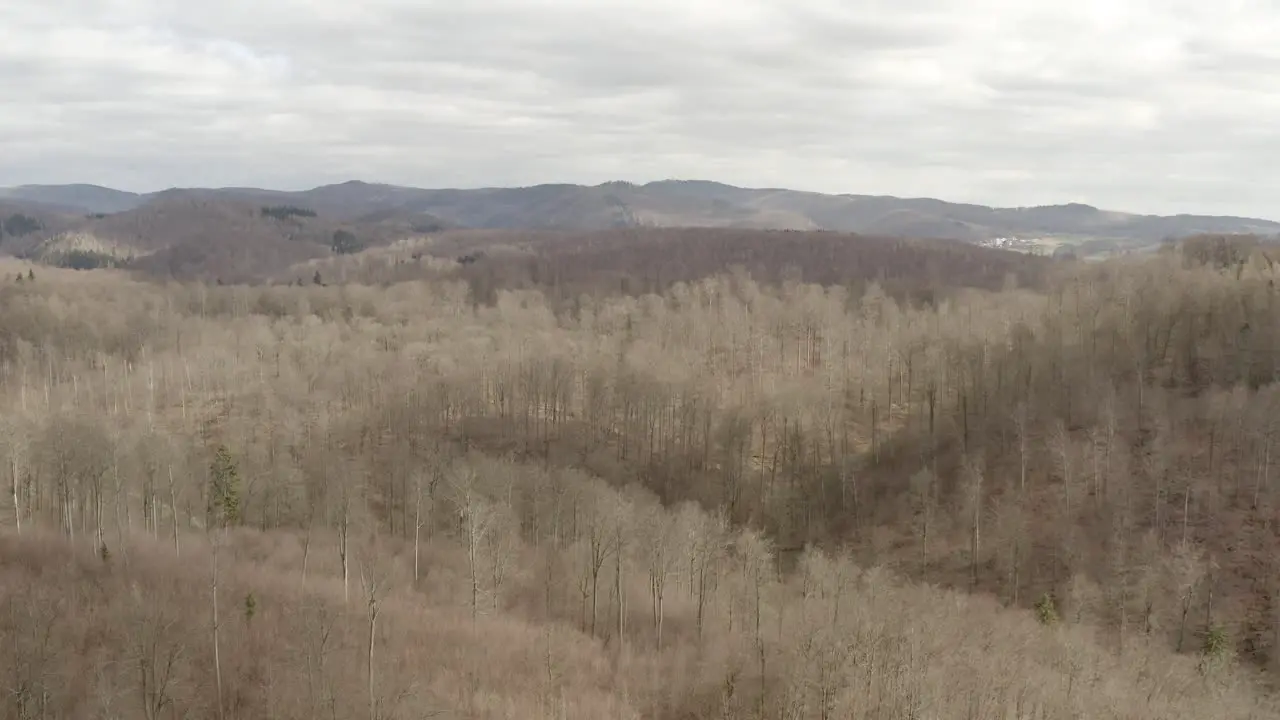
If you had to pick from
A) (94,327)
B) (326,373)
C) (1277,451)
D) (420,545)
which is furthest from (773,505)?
(94,327)

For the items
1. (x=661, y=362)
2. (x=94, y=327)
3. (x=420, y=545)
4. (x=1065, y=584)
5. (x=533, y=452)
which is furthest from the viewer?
(x=94, y=327)

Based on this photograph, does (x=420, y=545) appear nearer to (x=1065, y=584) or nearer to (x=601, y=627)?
(x=601, y=627)

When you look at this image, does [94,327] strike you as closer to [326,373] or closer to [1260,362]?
[326,373]

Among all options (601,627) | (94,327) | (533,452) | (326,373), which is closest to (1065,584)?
(601,627)

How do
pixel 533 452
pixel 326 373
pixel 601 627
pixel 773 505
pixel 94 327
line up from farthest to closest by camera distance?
pixel 94 327 < pixel 326 373 < pixel 533 452 < pixel 773 505 < pixel 601 627

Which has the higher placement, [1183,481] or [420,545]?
[1183,481]

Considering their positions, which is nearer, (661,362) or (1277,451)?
(1277,451)

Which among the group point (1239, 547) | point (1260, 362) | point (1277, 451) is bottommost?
point (1239, 547)
